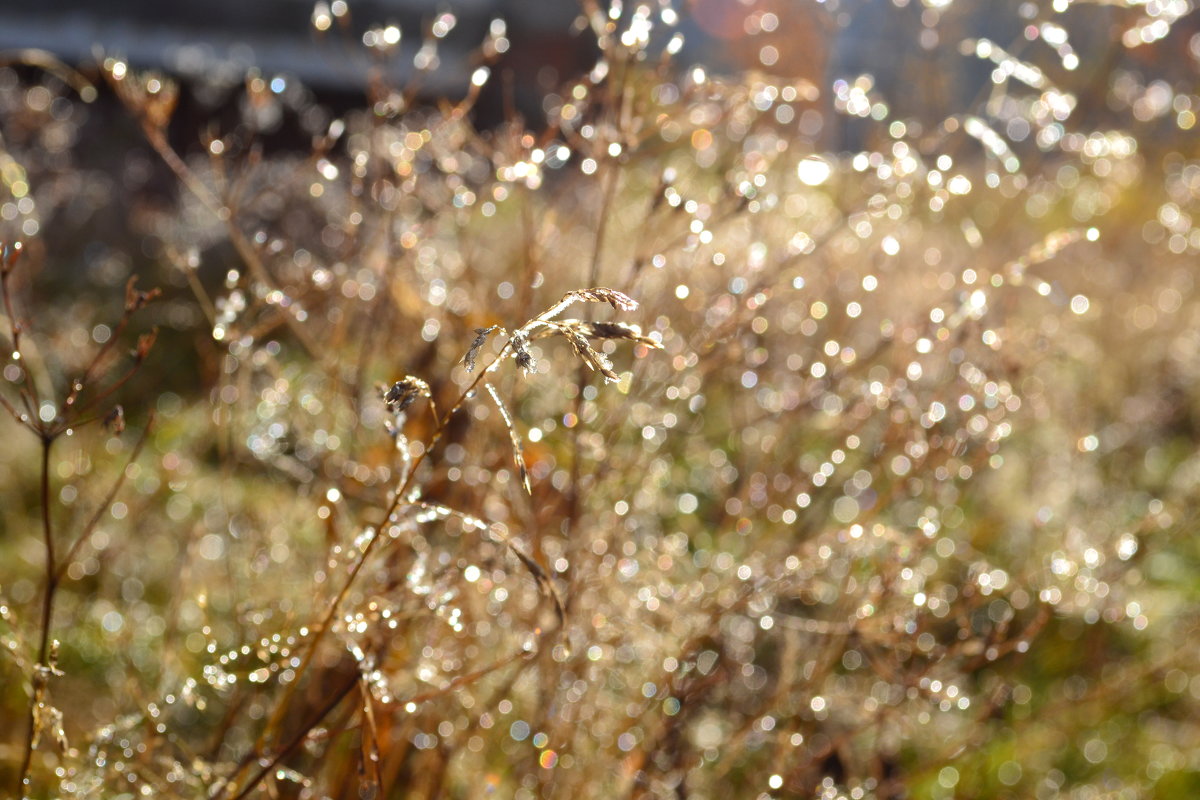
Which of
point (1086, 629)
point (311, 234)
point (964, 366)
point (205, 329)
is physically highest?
point (311, 234)

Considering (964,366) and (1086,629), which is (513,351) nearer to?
(964,366)

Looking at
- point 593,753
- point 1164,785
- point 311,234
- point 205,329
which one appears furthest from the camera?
point 311,234

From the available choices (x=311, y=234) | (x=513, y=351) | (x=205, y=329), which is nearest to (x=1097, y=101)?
(x=513, y=351)

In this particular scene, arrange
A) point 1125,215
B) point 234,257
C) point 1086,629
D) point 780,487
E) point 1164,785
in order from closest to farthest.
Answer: point 780,487
point 1164,785
point 1086,629
point 234,257
point 1125,215

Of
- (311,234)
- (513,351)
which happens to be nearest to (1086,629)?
(513,351)

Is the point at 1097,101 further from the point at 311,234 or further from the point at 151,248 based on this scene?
the point at 151,248

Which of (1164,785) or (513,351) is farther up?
(513,351)

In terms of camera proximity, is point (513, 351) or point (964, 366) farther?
point (964, 366)
